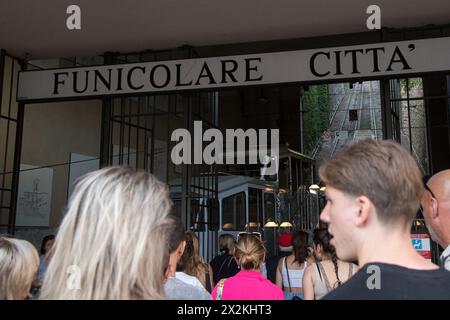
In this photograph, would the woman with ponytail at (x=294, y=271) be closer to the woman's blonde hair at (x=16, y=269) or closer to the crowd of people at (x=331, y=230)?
the woman's blonde hair at (x=16, y=269)

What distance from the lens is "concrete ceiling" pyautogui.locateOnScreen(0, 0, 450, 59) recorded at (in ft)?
13.2

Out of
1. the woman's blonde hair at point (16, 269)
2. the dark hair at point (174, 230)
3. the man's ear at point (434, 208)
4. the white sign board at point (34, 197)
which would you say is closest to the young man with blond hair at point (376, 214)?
the dark hair at point (174, 230)

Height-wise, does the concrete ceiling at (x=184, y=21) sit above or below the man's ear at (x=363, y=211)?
above

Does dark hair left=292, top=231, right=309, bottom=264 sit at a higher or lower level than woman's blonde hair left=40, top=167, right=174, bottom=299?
lower

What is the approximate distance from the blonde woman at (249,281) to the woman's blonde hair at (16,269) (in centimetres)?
128

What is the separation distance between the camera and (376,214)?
3.31 feet

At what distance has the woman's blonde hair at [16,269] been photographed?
4.82 ft

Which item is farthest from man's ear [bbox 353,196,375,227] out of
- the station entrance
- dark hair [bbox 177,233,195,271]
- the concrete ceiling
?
the concrete ceiling

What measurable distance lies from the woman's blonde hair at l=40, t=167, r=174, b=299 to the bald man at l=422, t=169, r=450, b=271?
43.3 inches

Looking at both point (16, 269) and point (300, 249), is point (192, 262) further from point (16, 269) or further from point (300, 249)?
point (16, 269)

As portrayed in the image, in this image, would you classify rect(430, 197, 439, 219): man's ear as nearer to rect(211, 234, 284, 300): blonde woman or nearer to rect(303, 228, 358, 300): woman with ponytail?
rect(211, 234, 284, 300): blonde woman

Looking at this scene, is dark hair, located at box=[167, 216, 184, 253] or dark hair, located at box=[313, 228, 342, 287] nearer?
dark hair, located at box=[167, 216, 184, 253]

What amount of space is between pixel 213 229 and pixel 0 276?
409 centimetres

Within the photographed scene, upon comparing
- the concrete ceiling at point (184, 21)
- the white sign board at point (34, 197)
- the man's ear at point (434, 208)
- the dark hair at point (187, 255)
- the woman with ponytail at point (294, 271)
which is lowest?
the woman with ponytail at point (294, 271)
